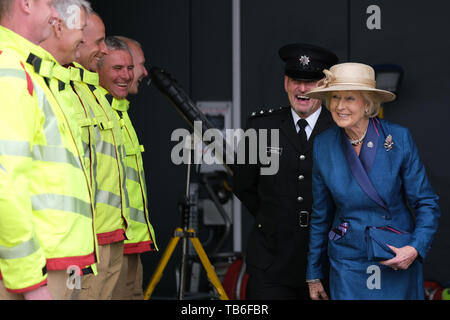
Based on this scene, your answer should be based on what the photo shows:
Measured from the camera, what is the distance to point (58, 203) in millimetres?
1899

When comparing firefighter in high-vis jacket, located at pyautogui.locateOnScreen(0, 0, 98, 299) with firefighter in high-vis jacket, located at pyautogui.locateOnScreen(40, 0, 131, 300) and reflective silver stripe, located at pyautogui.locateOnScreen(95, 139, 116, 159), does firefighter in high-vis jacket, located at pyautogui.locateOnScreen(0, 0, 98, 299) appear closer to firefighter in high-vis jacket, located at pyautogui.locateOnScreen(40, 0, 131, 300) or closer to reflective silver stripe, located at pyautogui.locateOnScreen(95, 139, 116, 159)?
firefighter in high-vis jacket, located at pyautogui.locateOnScreen(40, 0, 131, 300)

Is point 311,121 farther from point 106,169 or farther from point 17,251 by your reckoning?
point 17,251

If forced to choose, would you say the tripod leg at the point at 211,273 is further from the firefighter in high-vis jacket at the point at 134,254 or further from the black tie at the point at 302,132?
the black tie at the point at 302,132

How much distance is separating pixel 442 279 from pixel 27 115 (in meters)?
4.17

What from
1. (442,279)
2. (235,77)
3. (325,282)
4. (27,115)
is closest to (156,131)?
(235,77)

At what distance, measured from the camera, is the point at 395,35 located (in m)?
5.22

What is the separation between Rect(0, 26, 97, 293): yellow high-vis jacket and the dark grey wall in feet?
11.6

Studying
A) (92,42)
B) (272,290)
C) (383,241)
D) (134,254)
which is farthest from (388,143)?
(134,254)

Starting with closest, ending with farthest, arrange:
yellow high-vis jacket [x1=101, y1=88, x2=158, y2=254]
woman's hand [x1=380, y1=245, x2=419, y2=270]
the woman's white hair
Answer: the woman's white hair, woman's hand [x1=380, y1=245, x2=419, y2=270], yellow high-vis jacket [x1=101, y1=88, x2=158, y2=254]

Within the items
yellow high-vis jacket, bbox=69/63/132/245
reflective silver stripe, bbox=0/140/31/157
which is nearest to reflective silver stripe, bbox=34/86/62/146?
reflective silver stripe, bbox=0/140/31/157

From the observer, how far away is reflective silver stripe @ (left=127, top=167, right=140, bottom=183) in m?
3.45

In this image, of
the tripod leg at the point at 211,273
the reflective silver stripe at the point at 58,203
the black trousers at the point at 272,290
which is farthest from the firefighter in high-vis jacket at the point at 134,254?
the reflective silver stripe at the point at 58,203
